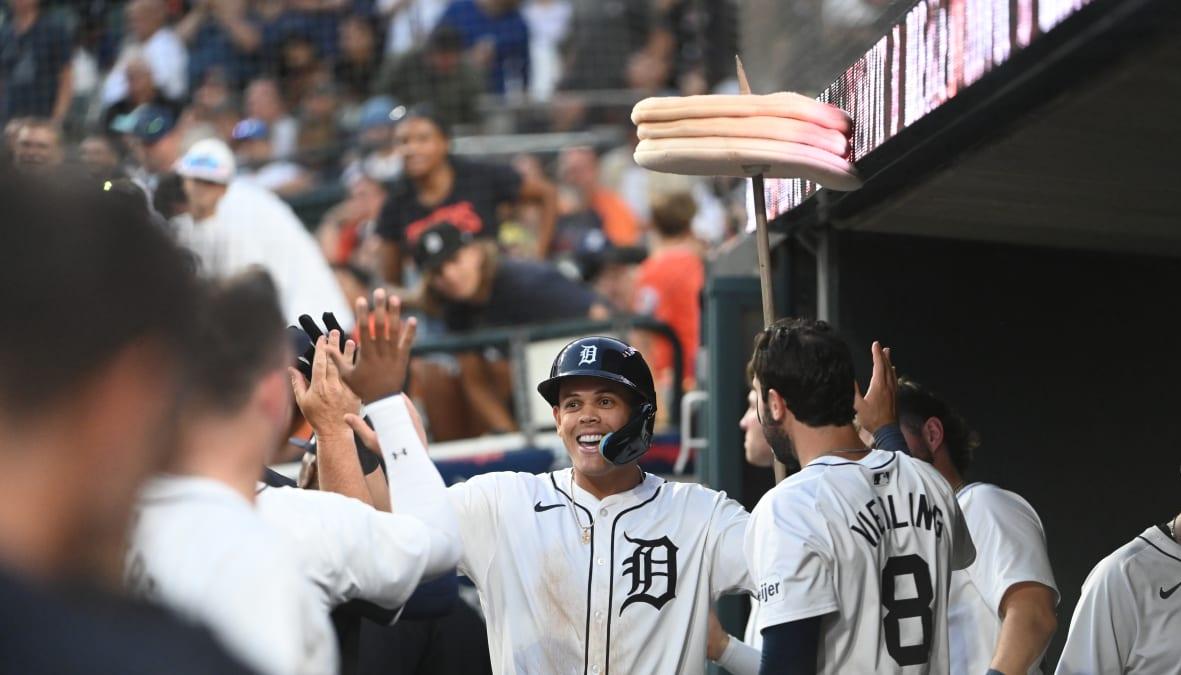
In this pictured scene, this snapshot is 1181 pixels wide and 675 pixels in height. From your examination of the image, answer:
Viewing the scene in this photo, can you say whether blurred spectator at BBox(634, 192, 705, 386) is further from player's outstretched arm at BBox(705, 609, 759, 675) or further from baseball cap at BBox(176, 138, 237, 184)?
player's outstretched arm at BBox(705, 609, 759, 675)

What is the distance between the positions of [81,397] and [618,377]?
8.03 feet

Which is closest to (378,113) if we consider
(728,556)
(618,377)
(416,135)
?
(416,135)

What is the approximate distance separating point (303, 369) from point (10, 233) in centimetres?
198

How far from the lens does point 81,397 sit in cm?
119

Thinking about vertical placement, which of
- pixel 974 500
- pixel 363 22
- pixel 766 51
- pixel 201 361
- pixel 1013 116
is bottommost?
pixel 974 500

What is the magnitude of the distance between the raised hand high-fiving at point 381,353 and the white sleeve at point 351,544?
0.27m

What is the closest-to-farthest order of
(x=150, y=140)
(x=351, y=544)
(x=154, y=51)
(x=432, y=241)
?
(x=351, y=544) < (x=432, y=241) < (x=150, y=140) < (x=154, y=51)

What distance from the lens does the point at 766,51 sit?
18.8 feet

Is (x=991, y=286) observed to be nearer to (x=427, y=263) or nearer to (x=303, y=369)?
(x=303, y=369)

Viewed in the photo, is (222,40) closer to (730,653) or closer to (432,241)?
(432,241)

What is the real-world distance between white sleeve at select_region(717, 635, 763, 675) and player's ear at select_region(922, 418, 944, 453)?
73 centimetres

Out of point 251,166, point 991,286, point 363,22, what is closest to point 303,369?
point 991,286

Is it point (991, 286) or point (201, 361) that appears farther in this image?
point (991, 286)

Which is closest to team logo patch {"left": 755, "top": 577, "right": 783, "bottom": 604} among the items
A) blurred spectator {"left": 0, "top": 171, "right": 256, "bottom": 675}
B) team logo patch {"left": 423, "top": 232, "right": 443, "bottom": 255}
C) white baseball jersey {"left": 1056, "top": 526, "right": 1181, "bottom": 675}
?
white baseball jersey {"left": 1056, "top": 526, "right": 1181, "bottom": 675}
